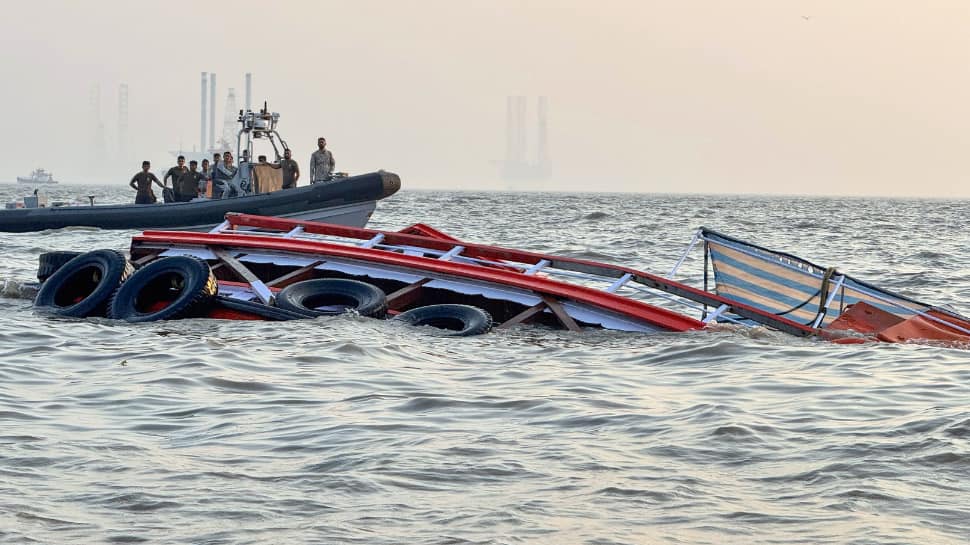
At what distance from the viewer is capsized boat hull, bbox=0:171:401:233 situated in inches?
983

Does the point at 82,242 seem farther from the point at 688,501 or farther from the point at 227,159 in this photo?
the point at 688,501

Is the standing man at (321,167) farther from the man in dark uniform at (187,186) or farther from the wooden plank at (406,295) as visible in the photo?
the wooden plank at (406,295)

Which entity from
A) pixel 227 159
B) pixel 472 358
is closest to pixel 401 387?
pixel 472 358

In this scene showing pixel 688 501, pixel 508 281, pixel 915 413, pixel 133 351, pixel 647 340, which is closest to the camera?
pixel 688 501

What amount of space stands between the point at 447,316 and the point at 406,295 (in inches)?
35.6

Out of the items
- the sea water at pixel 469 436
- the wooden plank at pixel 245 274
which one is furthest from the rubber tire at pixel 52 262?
the sea water at pixel 469 436

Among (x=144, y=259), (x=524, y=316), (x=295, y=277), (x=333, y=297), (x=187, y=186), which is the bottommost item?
(x=524, y=316)

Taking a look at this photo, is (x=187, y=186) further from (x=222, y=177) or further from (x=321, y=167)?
(x=321, y=167)

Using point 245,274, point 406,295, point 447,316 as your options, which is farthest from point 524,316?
point 245,274

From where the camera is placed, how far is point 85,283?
1417cm

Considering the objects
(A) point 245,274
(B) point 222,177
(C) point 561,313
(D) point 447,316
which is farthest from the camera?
(B) point 222,177

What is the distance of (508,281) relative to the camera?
1298 cm

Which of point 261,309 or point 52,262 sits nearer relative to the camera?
point 261,309

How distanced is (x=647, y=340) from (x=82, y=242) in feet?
59.2
